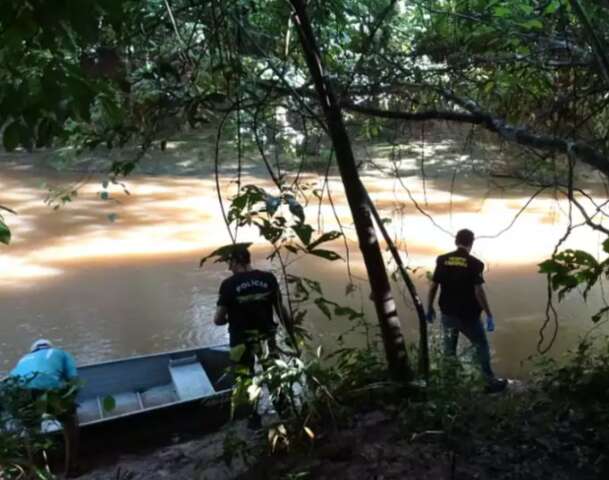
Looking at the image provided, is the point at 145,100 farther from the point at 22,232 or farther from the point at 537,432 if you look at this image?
the point at 22,232

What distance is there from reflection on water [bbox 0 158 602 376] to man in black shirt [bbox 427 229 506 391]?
96 centimetres

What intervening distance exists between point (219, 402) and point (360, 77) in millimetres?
2933

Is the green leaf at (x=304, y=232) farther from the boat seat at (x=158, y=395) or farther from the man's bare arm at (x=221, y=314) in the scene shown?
the boat seat at (x=158, y=395)

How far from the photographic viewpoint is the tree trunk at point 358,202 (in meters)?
3.19

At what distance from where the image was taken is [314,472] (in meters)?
3.47

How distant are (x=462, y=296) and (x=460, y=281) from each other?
0.13 metres

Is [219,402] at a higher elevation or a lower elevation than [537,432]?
lower

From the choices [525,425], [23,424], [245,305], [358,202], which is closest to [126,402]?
[245,305]

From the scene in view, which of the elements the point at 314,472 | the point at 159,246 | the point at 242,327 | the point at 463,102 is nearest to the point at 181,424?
the point at 242,327

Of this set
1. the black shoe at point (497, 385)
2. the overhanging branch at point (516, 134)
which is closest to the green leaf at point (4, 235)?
the overhanging branch at point (516, 134)

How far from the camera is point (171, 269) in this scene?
13.1 m

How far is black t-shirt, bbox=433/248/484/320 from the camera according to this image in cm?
597

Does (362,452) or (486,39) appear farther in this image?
(486,39)

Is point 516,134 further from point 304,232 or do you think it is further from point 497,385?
point 497,385
